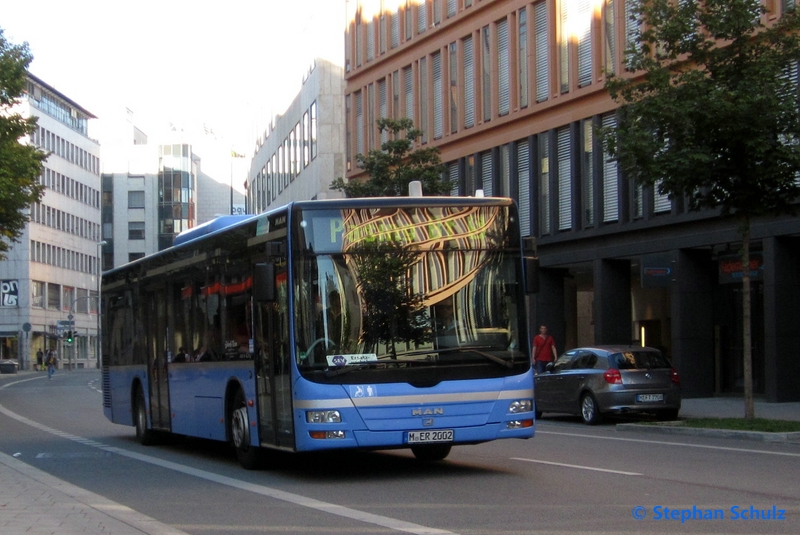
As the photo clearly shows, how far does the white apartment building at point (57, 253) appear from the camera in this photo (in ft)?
347

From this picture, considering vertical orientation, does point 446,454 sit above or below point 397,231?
below

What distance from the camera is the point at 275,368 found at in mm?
13609

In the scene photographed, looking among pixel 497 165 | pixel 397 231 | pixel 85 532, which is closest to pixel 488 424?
pixel 397 231

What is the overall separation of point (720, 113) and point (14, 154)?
1110 inches

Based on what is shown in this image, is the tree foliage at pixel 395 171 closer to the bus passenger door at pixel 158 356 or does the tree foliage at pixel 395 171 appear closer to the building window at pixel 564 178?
the building window at pixel 564 178

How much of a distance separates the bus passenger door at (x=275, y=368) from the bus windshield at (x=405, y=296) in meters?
0.31

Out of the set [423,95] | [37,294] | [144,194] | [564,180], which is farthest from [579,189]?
[144,194]

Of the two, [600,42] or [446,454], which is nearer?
[446,454]

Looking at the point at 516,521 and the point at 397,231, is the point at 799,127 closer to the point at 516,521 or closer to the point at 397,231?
the point at 397,231

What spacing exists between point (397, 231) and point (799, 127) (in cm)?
1008

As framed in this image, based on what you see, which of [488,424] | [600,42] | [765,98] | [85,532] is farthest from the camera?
[600,42]

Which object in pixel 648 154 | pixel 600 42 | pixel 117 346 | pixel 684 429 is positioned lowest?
pixel 684 429

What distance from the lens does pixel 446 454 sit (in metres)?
15.5

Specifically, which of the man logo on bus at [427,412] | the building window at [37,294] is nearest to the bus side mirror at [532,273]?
the man logo on bus at [427,412]
